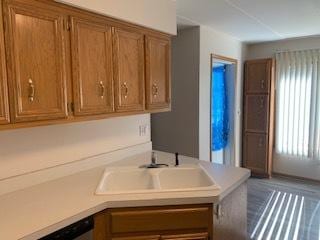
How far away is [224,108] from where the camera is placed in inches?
175

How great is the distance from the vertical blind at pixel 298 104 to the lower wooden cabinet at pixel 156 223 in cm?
342

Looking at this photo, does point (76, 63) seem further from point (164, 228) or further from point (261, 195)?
point (261, 195)

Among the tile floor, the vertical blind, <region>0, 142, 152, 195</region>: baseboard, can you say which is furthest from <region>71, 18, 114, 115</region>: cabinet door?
the vertical blind

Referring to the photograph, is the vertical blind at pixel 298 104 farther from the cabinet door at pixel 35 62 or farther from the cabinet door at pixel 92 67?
the cabinet door at pixel 35 62

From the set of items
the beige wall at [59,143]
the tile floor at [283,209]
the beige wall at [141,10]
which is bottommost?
the tile floor at [283,209]

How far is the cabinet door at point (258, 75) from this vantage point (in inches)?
170

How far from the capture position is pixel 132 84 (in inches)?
80.5

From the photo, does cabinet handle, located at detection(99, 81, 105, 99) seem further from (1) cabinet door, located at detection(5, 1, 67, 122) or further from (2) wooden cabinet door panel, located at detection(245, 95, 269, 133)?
(2) wooden cabinet door panel, located at detection(245, 95, 269, 133)

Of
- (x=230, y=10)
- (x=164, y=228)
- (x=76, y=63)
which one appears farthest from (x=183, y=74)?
(x=164, y=228)

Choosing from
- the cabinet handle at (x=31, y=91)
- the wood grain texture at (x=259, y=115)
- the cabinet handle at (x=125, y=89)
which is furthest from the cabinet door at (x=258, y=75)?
the cabinet handle at (x=31, y=91)

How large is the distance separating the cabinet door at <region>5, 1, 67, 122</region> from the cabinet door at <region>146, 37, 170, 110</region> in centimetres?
80

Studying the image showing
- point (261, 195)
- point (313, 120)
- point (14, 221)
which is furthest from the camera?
point (313, 120)

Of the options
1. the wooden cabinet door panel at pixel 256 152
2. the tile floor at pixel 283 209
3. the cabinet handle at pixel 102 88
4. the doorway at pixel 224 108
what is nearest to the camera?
the cabinet handle at pixel 102 88

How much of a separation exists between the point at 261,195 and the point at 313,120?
1544 mm
